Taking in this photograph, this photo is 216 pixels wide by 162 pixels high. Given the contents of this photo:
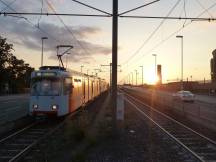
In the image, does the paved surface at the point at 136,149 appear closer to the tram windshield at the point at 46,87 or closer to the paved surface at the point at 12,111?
the tram windshield at the point at 46,87

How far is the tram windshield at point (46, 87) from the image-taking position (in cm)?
2516

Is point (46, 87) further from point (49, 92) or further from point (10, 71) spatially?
point (10, 71)

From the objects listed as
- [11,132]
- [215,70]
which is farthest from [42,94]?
[215,70]

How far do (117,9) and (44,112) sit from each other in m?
7.78

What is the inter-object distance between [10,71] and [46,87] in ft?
270

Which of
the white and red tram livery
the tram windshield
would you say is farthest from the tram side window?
the tram windshield

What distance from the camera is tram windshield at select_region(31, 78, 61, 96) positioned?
82.5 ft

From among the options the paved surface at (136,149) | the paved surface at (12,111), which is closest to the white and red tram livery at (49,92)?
the paved surface at (12,111)

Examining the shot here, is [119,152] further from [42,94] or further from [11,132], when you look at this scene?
[42,94]

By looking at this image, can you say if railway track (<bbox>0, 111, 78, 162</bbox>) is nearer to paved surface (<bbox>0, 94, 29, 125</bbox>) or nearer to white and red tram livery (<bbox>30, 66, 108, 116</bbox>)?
white and red tram livery (<bbox>30, 66, 108, 116</bbox>)

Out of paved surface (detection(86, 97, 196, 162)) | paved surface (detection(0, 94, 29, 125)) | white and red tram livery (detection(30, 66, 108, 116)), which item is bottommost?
paved surface (detection(86, 97, 196, 162))

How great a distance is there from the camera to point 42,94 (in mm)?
25125

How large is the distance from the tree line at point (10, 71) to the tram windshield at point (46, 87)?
7185 centimetres

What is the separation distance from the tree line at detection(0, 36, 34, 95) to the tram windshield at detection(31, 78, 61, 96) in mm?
71846
